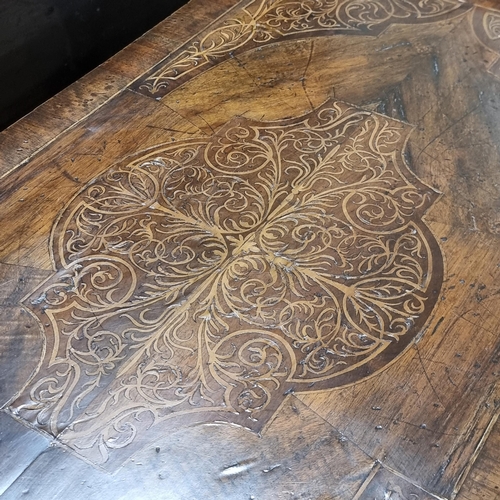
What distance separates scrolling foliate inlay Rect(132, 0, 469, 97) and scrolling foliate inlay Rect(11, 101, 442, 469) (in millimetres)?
240

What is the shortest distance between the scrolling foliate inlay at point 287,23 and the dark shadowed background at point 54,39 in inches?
6.8

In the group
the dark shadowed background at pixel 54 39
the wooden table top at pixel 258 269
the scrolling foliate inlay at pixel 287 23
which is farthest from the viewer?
the scrolling foliate inlay at pixel 287 23

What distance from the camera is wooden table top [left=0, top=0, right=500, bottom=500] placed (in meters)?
1.03

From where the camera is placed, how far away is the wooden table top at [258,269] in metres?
1.03

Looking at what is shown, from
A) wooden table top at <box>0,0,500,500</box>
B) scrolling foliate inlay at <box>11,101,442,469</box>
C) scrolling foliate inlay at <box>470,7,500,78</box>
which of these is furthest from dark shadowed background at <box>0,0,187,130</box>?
scrolling foliate inlay at <box>470,7,500,78</box>

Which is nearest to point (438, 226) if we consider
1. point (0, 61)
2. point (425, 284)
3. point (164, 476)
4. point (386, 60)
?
point (425, 284)

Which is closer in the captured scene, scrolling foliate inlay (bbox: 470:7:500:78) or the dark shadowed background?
the dark shadowed background

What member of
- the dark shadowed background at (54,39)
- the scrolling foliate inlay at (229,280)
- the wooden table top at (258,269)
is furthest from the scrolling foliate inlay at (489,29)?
the dark shadowed background at (54,39)

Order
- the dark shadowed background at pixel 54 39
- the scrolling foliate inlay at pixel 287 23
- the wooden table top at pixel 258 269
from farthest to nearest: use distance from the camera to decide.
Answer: the scrolling foliate inlay at pixel 287 23 < the dark shadowed background at pixel 54 39 < the wooden table top at pixel 258 269

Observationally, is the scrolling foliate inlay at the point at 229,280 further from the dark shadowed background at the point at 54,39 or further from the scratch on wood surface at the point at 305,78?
the dark shadowed background at the point at 54,39

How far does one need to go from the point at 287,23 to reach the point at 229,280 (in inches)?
33.6

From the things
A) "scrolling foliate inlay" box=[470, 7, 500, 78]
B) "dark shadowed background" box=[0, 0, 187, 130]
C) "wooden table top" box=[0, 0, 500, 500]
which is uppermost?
"dark shadowed background" box=[0, 0, 187, 130]

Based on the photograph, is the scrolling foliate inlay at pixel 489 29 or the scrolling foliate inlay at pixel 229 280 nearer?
the scrolling foliate inlay at pixel 229 280

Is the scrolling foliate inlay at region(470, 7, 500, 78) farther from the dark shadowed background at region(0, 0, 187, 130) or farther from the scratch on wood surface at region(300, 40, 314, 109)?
the dark shadowed background at region(0, 0, 187, 130)
